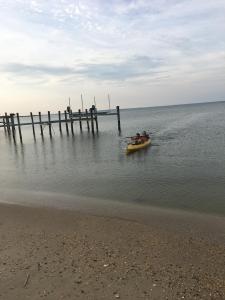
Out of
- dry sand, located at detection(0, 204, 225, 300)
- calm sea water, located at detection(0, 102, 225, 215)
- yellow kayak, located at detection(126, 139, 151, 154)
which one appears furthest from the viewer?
yellow kayak, located at detection(126, 139, 151, 154)

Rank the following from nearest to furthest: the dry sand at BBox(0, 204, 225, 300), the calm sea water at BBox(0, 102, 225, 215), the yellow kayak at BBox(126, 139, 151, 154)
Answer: the dry sand at BBox(0, 204, 225, 300) → the calm sea water at BBox(0, 102, 225, 215) → the yellow kayak at BBox(126, 139, 151, 154)

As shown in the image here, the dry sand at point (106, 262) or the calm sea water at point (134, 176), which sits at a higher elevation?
the dry sand at point (106, 262)

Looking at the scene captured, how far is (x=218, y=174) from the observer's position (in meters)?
16.9

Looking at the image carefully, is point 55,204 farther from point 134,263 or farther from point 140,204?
point 134,263

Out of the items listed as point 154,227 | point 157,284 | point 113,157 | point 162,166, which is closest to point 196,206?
point 154,227

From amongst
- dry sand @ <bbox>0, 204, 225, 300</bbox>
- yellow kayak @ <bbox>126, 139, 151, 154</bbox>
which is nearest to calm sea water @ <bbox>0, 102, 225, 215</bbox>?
yellow kayak @ <bbox>126, 139, 151, 154</bbox>

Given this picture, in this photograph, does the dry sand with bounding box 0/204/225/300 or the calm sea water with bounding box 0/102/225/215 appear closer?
the dry sand with bounding box 0/204/225/300

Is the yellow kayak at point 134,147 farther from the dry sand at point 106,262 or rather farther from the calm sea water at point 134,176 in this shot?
the dry sand at point 106,262

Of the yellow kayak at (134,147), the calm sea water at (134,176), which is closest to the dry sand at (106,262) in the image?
the calm sea water at (134,176)

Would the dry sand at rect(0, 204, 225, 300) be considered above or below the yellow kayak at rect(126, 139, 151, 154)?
above

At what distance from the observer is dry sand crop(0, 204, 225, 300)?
5.92 m

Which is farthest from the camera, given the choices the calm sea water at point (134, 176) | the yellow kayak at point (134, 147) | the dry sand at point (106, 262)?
the yellow kayak at point (134, 147)

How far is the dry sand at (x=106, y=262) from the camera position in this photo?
5922 mm

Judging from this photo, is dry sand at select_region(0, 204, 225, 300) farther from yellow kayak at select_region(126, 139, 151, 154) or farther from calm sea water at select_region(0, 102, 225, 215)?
yellow kayak at select_region(126, 139, 151, 154)
